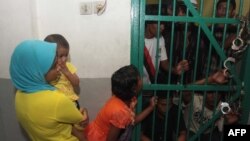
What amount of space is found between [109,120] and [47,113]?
0.58 metres

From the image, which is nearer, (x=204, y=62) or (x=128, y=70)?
(x=128, y=70)

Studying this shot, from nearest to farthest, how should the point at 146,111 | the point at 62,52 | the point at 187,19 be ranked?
1. the point at 62,52
2. the point at 187,19
3. the point at 146,111

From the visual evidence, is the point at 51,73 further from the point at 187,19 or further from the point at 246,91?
the point at 246,91

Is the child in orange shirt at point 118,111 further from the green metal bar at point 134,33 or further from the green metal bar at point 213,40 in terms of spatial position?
the green metal bar at point 213,40

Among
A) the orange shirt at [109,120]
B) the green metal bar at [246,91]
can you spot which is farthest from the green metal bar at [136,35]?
the green metal bar at [246,91]

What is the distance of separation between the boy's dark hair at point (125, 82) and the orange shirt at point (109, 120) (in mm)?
76

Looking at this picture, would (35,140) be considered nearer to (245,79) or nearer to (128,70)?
(128,70)

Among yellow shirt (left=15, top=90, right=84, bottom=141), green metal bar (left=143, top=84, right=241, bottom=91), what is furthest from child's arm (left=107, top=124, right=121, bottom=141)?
green metal bar (left=143, top=84, right=241, bottom=91)

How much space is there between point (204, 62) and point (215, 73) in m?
0.15

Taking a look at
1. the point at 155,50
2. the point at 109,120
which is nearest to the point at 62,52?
the point at 109,120

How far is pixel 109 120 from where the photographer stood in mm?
2084

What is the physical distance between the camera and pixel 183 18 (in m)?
2.24

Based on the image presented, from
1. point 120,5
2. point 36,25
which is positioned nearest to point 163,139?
point 120,5

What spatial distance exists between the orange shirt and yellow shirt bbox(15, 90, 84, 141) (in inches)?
13.9
